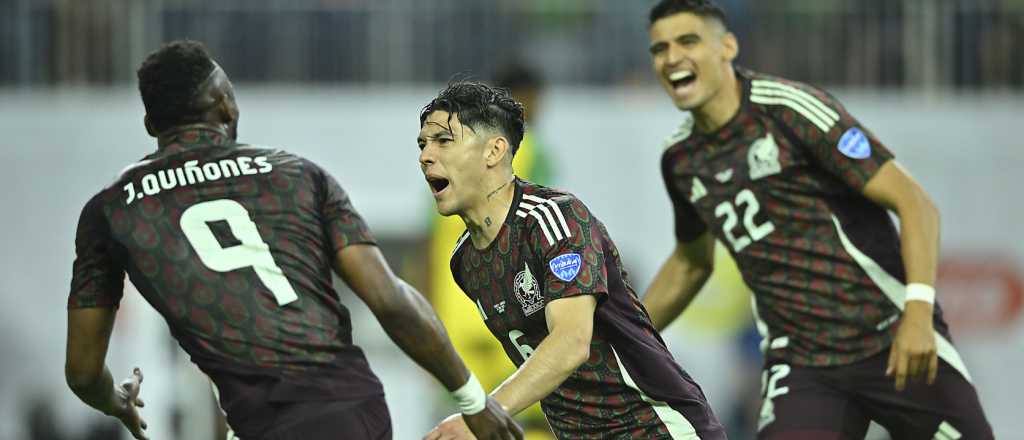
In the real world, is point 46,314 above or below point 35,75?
below

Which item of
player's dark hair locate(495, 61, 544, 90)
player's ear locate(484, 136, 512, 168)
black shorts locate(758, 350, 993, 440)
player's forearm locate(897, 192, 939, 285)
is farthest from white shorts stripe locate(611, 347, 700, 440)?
player's dark hair locate(495, 61, 544, 90)

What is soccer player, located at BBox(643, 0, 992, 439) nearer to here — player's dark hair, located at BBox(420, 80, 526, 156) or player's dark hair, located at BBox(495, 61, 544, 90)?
A: player's dark hair, located at BBox(420, 80, 526, 156)

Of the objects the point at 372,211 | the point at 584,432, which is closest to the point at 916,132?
the point at 372,211

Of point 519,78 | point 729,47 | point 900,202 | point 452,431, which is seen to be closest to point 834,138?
point 900,202

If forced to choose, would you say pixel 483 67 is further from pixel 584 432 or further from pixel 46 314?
pixel 584 432

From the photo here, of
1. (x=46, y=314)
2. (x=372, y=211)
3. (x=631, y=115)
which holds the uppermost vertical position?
(x=631, y=115)

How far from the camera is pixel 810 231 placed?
19.4 feet

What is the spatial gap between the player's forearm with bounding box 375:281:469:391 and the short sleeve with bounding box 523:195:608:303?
0.33 m

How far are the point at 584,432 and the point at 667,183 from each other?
1.78 m

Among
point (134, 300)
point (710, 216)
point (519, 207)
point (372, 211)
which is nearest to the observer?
point (519, 207)

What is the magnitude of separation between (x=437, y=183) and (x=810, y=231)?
1.75 metres

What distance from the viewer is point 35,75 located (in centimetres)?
1275

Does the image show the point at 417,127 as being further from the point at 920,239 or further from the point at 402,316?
the point at 402,316

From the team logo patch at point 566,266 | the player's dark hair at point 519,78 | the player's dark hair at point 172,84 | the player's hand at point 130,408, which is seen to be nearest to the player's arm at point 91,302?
the player's hand at point 130,408
